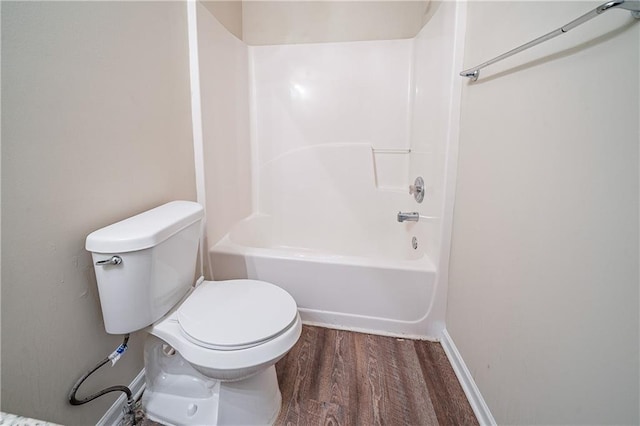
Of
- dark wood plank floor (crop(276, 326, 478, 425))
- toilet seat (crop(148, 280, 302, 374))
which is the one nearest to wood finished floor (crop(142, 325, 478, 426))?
dark wood plank floor (crop(276, 326, 478, 425))

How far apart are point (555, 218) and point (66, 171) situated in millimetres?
1352

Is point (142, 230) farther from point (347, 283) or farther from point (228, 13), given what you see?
point (228, 13)

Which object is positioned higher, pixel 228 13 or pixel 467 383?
pixel 228 13

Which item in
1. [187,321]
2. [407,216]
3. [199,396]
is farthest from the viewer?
[407,216]

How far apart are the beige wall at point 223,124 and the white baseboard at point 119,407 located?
705 millimetres

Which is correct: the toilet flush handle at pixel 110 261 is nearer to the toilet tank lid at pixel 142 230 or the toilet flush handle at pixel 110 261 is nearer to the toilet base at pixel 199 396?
the toilet tank lid at pixel 142 230

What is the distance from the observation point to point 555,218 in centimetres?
77

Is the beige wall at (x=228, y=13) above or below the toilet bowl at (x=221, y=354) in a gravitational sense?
above

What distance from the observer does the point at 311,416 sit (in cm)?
115

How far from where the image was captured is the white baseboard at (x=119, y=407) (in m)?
1.05

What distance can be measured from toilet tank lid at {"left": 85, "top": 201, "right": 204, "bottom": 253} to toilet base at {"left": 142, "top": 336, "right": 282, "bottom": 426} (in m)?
0.46

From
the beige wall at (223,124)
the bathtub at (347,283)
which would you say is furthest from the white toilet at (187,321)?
the beige wall at (223,124)

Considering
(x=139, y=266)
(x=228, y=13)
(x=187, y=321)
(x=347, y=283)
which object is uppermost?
(x=228, y=13)

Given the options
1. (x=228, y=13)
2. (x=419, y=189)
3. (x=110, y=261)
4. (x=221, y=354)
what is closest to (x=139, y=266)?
(x=110, y=261)
